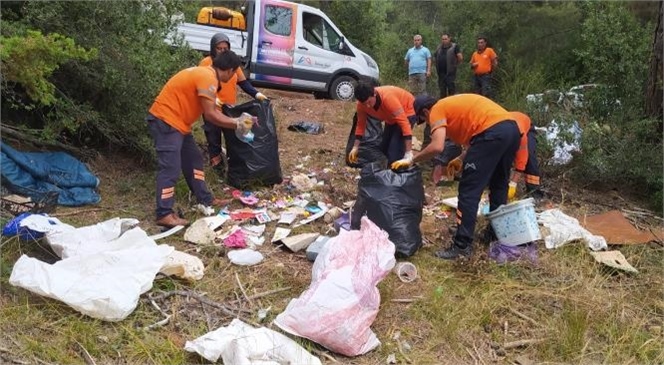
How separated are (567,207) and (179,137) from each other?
307 centimetres

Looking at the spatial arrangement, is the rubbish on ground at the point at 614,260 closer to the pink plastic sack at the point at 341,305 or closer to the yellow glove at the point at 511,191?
the yellow glove at the point at 511,191

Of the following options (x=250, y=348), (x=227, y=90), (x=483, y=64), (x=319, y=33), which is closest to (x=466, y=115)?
(x=250, y=348)

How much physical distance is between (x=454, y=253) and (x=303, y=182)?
162 centimetres

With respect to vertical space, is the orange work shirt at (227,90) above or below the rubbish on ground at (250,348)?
above

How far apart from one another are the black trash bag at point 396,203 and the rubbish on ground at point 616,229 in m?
1.40

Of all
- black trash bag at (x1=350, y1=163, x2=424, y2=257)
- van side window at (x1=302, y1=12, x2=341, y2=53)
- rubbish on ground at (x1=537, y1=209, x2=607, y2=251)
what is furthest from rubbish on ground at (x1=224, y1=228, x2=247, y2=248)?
van side window at (x1=302, y1=12, x2=341, y2=53)

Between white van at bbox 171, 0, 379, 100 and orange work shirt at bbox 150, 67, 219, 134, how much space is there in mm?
5565

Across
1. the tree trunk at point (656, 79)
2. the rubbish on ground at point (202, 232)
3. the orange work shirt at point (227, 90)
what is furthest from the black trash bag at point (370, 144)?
the tree trunk at point (656, 79)

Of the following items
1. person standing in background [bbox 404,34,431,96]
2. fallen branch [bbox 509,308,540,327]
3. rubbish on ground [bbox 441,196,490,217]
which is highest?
person standing in background [bbox 404,34,431,96]

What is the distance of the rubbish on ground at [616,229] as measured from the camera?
3.93 m

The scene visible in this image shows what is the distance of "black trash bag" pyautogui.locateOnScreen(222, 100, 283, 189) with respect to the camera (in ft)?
14.9

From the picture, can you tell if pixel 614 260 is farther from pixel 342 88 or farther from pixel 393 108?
pixel 342 88

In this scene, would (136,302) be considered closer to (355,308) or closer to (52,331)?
(52,331)

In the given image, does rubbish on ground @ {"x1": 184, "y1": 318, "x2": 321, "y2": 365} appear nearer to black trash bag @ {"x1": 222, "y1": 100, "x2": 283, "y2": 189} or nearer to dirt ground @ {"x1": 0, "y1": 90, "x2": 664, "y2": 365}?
dirt ground @ {"x1": 0, "y1": 90, "x2": 664, "y2": 365}
